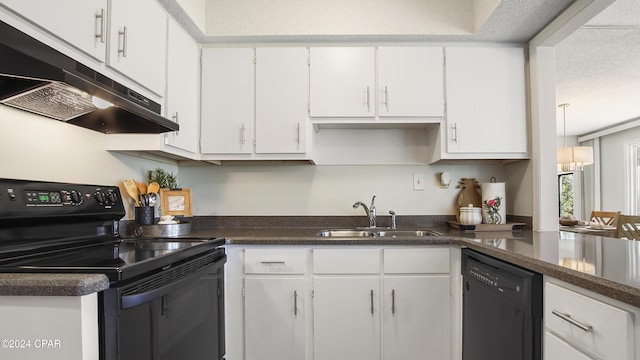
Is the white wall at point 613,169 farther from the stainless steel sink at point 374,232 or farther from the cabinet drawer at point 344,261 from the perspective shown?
the cabinet drawer at point 344,261

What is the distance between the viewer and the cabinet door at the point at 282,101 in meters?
2.08

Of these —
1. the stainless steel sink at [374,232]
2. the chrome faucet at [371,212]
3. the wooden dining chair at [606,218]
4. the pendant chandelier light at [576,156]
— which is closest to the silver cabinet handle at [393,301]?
the stainless steel sink at [374,232]

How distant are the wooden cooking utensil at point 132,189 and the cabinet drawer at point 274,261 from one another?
0.69 m

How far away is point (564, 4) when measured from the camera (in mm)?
1703

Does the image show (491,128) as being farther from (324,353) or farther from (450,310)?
(324,353)

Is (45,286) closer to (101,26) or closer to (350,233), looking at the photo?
(101,26)

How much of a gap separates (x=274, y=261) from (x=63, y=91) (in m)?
1.19

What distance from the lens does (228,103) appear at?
211 centimetres

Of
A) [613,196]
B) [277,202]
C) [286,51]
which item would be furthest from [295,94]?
[613,196]

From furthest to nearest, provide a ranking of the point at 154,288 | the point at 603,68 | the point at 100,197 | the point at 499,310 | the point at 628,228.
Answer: the point at 628,228
the point at 603,68
the point at 100,197
the point at 499,310
the point at 154,288

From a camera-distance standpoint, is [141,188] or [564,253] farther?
[141,188]

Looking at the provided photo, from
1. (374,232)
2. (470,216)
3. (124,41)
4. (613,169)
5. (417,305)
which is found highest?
(124,41)

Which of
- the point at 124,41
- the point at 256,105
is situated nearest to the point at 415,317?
the point at 256,105

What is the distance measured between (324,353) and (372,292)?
A: 16.7 inches
